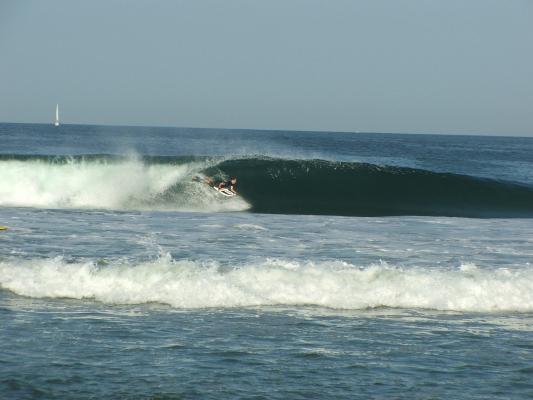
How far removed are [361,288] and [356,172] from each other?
21589 mm

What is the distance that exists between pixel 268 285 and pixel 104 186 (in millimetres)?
18390

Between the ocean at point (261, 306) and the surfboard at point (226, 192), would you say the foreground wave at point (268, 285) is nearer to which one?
the ocean at point (261, 306)

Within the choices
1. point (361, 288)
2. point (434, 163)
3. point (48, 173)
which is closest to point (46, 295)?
point (361, 288)

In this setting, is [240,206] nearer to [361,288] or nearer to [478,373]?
[361,288]

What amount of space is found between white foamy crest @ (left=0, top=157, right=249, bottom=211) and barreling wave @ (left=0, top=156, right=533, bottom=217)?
0.04m

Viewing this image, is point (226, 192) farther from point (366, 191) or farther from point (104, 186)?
point (366, 191)

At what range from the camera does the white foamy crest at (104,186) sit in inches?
1101

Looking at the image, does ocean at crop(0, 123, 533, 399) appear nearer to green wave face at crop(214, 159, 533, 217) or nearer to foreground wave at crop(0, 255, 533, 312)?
foreground wave at crop(0, 255, 533, 312)

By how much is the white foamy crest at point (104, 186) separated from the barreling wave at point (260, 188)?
0.12 feet

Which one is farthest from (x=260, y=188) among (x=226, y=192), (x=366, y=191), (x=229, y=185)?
(x=366, y=191)

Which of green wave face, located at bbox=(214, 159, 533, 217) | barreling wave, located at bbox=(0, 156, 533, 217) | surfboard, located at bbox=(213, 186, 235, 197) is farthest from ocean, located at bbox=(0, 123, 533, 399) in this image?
green wave face, located at bbox=(214, 159, 533, 217)

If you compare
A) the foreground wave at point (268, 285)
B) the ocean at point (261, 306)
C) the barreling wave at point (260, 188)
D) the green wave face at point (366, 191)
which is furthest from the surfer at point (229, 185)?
the foreground wave at point (268, 285)

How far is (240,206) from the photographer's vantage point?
2762cm

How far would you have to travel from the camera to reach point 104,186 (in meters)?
30.4
